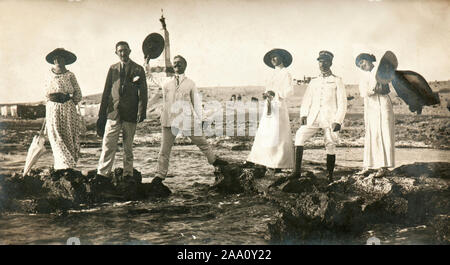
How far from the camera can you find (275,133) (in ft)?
19.7

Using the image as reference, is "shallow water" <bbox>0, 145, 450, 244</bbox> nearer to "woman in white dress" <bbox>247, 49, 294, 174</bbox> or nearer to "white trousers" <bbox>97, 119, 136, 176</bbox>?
"white trousers" <bbox>97, 119, 136, 176</bbox>

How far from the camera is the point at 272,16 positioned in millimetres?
6234

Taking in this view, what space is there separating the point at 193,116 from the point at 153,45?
46.8 inches

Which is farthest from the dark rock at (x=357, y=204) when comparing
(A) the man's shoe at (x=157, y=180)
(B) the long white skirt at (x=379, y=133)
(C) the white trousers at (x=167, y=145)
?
(A) the man's shoe at (x=157, y=180)

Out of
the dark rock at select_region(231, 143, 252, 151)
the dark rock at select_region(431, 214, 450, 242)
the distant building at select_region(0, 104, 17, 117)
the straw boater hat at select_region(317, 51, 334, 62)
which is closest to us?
the dark rock at select_region(431, 214, 450, 242)

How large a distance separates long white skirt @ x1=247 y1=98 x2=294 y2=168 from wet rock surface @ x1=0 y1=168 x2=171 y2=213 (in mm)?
1490

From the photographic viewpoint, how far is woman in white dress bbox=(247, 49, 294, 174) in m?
6.03

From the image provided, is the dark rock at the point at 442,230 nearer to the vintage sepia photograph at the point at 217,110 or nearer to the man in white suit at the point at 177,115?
the vintage sepia photograph at the point at 217,110

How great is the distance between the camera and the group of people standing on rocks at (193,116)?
5953 millimetres

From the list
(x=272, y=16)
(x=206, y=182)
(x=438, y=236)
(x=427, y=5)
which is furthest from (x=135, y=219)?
(x=427, y=5)

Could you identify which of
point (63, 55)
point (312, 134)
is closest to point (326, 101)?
point (312, 134)

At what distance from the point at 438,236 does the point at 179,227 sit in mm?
3506

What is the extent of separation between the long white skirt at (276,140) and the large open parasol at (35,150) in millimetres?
3121

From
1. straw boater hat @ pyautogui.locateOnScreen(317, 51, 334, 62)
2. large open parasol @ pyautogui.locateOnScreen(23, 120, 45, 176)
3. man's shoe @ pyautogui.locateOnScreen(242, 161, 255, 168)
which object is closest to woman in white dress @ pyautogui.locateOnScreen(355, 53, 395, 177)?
straw boater hat @ pyautogui.locateOnScreen(317, 51, 334, 62)
